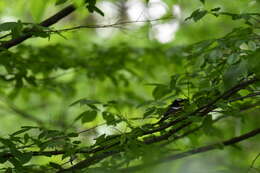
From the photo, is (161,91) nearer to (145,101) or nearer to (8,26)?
(145,101)

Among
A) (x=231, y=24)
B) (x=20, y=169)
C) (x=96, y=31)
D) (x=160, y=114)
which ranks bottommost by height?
(x=20, y=169)

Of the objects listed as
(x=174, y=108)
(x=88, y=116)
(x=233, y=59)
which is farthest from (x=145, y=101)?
(x=233, y=59)

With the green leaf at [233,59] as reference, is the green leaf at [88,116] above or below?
below

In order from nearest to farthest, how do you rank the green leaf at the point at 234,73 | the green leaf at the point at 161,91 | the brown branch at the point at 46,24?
the green leaf at the point at 234,73 → the brown branch at the point at 46,24 → the green leaf at the point at 161,91

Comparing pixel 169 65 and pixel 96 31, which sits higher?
pixel 96 31

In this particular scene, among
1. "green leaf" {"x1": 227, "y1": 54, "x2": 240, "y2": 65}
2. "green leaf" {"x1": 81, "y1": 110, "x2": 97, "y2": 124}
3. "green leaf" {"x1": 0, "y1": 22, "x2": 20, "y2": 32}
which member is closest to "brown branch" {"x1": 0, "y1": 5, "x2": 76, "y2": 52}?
"green leaf" {"x1": 0, "y1": 22, "x2": 20, "y2": 32}

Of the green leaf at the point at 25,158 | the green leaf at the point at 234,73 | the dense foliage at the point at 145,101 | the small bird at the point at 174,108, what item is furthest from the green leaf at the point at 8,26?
the green leaf at the point at 234,73

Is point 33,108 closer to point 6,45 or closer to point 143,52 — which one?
point 143,52

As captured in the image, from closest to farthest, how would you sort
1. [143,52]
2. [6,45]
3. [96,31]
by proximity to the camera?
[6,45]
[143,52]
[96,31]

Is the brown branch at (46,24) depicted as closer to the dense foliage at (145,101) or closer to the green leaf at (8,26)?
the dense foliage at (145,101)

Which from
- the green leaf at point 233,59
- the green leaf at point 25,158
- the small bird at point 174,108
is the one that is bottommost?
the green leaf at point 25,158

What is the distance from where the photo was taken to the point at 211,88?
1.60 m

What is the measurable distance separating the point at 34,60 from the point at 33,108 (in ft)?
8.83

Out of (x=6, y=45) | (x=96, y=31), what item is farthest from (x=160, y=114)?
(x=96, y=31)
